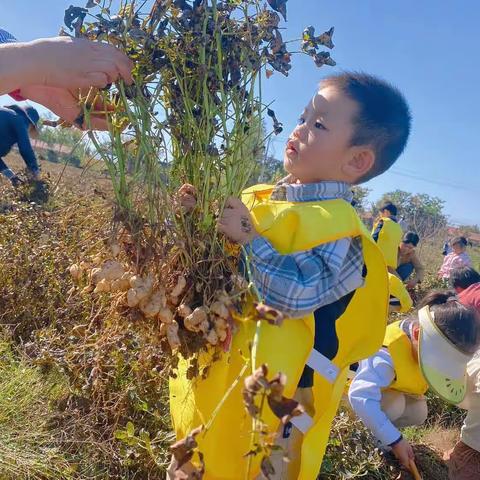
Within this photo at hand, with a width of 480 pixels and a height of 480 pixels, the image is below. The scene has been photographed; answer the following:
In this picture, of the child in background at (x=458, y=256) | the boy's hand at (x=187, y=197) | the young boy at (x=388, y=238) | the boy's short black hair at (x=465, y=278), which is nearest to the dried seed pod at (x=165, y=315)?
the boy's hand at (x=187, y=197)

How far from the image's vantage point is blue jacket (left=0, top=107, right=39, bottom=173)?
3.97m

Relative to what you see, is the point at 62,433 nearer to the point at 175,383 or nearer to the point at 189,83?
the point at 175,383

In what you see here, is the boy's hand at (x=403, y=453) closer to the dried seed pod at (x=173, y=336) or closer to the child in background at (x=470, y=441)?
the child in background at (x=470, y=441)

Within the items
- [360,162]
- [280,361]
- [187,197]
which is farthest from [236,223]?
[360,162]

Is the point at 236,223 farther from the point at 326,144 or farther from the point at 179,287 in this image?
the point at 326,144

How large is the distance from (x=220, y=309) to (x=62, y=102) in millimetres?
697

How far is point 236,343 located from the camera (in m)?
1.17

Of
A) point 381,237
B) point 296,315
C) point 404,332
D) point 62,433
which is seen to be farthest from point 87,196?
point 381,237

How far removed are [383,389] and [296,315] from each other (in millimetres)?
1508

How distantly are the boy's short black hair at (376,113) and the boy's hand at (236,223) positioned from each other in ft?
1.23

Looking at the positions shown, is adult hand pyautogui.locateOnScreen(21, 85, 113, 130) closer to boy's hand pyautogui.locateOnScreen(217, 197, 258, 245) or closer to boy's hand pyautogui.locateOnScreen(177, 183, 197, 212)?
boy's hand pyautogui.locateOnScreen(177, 183, 197, 212)

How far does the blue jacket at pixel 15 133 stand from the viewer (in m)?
3.97

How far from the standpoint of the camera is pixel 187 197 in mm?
1098

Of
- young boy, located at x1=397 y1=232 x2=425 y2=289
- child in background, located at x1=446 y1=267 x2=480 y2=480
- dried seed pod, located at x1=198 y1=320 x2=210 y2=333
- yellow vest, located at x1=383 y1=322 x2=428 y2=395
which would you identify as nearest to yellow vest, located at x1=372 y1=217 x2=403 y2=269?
young boy, located at x1=397 y1=232 x2=425 y2=289
